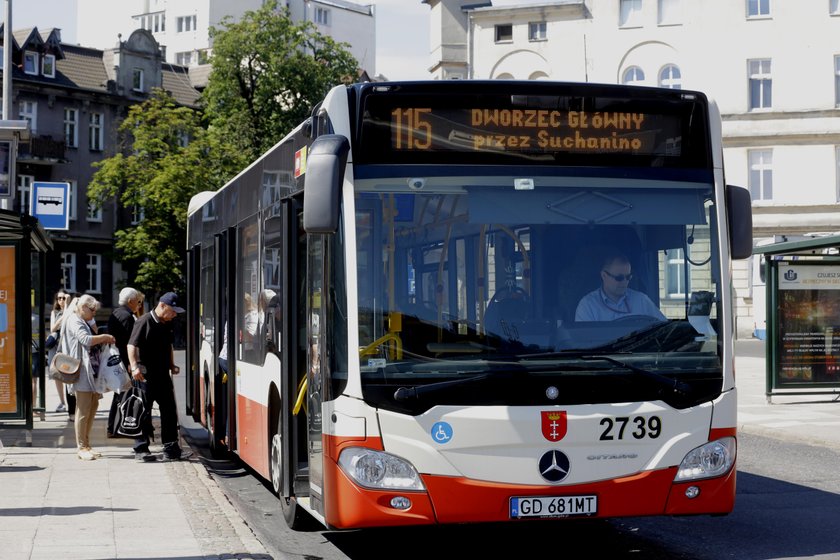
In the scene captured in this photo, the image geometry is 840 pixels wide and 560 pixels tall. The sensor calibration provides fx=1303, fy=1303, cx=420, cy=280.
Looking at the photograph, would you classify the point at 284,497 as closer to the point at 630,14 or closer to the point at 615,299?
the point at 615,299

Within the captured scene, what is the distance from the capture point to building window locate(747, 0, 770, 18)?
52.4 metres

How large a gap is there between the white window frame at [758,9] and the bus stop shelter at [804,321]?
33441mm

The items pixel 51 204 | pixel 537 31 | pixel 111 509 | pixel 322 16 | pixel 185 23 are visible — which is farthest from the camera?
pixel 322 16

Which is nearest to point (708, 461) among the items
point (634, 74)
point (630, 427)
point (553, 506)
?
point (630, 427)

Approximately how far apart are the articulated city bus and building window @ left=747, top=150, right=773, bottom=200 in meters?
44.5

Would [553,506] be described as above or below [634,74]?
below

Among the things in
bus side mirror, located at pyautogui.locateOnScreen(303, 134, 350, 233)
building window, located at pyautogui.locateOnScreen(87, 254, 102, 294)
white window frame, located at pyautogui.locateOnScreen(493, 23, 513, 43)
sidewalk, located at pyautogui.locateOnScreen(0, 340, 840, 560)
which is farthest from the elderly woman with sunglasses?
building window, located at pyautogui.locateOnScreen(87, 254, 102, 294)

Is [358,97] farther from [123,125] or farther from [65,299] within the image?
[123,125]

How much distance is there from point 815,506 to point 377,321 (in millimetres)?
5225

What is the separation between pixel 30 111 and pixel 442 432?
59548 mm

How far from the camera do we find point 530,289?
7.48 metres

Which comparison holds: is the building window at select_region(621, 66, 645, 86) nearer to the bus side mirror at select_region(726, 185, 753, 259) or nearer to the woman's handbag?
the woman's handbag

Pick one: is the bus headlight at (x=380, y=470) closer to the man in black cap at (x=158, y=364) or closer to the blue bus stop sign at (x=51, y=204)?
Result: the man in black cap at (x=158, y=364)

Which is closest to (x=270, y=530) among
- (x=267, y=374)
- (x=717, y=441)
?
(x=267, y=374)
